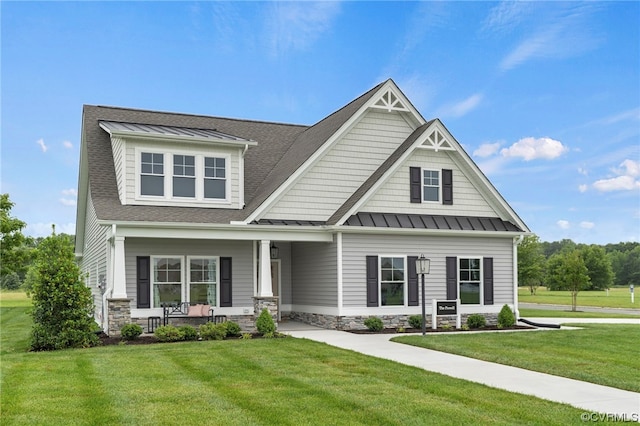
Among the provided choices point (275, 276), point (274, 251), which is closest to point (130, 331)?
point (274, 251)

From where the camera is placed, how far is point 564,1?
2164 centimetres

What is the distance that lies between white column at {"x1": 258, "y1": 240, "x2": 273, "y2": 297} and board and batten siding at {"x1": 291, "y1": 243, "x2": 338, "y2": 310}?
2004mm

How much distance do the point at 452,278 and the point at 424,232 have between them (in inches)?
75.9

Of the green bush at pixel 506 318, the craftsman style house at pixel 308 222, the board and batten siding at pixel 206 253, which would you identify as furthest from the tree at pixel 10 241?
the green bush at pixel 506 318

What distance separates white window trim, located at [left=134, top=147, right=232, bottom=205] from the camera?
19.3 metres

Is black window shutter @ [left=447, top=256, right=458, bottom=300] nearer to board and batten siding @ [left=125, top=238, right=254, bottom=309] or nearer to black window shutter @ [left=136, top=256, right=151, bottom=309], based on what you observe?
board and batten siding @ [left=125, top=238, right=254, bottom=309]

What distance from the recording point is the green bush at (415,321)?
1989 cm

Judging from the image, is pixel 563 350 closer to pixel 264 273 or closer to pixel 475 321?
pixel 475 321

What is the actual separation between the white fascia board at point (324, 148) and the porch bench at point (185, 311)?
2836 millimetres

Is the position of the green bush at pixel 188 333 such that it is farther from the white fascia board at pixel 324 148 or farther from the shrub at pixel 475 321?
the shrub at pixel 475 321

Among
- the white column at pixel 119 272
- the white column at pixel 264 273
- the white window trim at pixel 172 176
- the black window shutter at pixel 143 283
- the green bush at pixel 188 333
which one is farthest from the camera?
the white window trim at pixel 172 176

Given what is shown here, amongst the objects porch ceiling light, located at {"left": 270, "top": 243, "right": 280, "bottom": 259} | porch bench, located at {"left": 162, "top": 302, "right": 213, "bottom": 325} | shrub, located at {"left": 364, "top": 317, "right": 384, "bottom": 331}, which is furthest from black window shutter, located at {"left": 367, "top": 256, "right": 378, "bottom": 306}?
porch bench, located at {"left": 162, "top": 302, "right": 213, "bottom": 325}

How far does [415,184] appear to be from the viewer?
2122 centimetres

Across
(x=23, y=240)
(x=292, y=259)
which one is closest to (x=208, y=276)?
(x=292, y=259)
